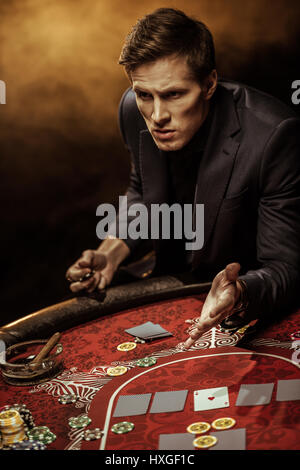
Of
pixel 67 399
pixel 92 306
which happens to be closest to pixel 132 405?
pixel 67 399

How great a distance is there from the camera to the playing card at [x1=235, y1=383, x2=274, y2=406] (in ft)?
5.30

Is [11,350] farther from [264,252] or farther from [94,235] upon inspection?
[94,235]

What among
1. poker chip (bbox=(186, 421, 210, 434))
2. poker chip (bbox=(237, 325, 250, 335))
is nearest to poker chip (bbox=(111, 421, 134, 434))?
poker chip (bbox=(186, 421, 210, 434))

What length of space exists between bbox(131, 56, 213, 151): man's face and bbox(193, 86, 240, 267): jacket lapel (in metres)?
0.15

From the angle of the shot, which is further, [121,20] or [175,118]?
[121,20]

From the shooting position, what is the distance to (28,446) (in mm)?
1530

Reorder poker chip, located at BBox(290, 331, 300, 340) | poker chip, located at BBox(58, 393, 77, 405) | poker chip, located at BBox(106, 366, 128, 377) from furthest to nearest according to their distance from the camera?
Answer: poker chip, located at BBox(290, 331, 300, 340)
poker chip, located at BBox(106, 366, 128, 377)
poker chip, located at BBox(58, 393, 77, 405)

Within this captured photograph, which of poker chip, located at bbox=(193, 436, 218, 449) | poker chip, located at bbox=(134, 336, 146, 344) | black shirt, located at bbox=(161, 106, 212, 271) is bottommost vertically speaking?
poker chip, located at bbox=(134, 336, 146, 344)

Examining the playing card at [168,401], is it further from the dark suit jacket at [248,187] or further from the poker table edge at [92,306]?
the poker table edge at [92,306]

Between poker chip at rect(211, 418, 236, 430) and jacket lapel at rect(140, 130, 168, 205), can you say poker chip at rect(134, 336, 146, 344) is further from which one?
jacket lapel at rect(140, 130, 168, 205)

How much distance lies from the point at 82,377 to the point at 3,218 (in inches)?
116

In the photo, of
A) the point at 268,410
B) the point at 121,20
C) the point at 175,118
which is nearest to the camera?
the point at 268,410

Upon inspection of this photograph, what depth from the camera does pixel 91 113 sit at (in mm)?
4508

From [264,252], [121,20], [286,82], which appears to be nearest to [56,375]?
[264,252]
